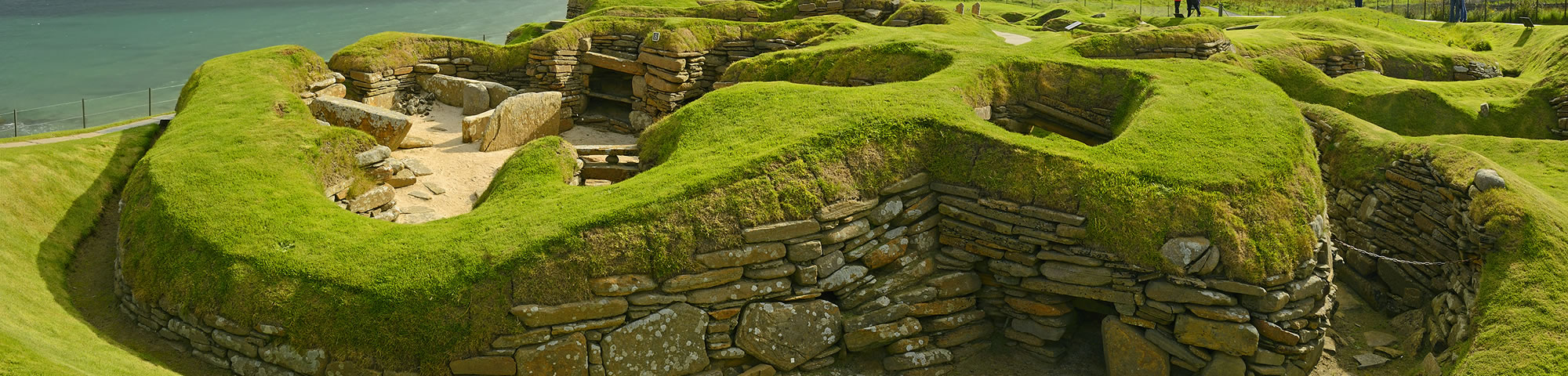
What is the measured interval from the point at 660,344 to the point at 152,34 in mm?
55899

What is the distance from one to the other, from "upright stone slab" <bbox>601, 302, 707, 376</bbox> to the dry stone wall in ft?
0.05

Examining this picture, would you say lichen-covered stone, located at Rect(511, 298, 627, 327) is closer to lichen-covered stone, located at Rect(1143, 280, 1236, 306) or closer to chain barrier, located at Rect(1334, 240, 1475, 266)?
lichen-covered stone, located at Rect(1143, 280, 1236, 306)

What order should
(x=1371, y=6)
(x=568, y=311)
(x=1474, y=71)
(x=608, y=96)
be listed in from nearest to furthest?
(x=568, y=311) → (x=608, y=96) → (x=1474, y=71) → (x=1371, y=6)

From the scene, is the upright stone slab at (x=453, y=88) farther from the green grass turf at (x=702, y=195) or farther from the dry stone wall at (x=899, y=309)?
the dry stone wall at (x=899, y=309)

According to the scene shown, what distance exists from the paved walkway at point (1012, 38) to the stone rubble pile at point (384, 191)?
11.6 m

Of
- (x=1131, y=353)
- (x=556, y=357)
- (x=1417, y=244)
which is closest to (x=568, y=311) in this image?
(x=556, y=357)

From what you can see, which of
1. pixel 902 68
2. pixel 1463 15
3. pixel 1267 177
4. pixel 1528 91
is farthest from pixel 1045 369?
pixel 1463 15

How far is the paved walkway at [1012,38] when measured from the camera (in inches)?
797

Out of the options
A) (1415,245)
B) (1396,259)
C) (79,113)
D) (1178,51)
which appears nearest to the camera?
(1396,259)

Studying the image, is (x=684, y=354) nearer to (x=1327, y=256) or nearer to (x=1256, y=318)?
(x=1256, y=318)

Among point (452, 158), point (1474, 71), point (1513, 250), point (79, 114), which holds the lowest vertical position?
point (79, 114)

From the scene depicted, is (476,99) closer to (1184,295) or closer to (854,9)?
(854,9)

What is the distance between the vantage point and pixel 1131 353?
391 inches

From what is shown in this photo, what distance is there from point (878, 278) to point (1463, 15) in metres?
31.1
